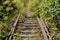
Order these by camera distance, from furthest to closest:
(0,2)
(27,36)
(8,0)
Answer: (8,0) < (0,2) < (27,36)

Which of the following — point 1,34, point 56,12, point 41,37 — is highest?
point 56,12

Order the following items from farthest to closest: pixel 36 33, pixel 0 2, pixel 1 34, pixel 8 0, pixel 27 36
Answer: pixel 8 0
pixel 0 2
pixel 36 33
pixel 27 36
pixel 1 34

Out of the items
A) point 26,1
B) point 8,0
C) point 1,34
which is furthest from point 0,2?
point 26,1

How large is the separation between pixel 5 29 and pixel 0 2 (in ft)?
19.5

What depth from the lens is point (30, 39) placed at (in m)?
7.47

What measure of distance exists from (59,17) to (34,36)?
147 cm

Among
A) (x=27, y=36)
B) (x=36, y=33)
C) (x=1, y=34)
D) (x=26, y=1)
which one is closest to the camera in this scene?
(x=1, y=34)

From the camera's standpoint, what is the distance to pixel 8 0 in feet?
50.9

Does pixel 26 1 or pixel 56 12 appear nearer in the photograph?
pixel 56 12

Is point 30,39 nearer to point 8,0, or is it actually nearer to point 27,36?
point 27,36

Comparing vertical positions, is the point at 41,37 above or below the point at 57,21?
below

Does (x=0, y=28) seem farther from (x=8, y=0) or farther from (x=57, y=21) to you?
(x=8, y=0)

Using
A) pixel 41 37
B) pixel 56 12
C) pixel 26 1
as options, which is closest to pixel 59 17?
pixel 56 12

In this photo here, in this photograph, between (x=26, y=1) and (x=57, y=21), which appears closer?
(x=57, y=21)
